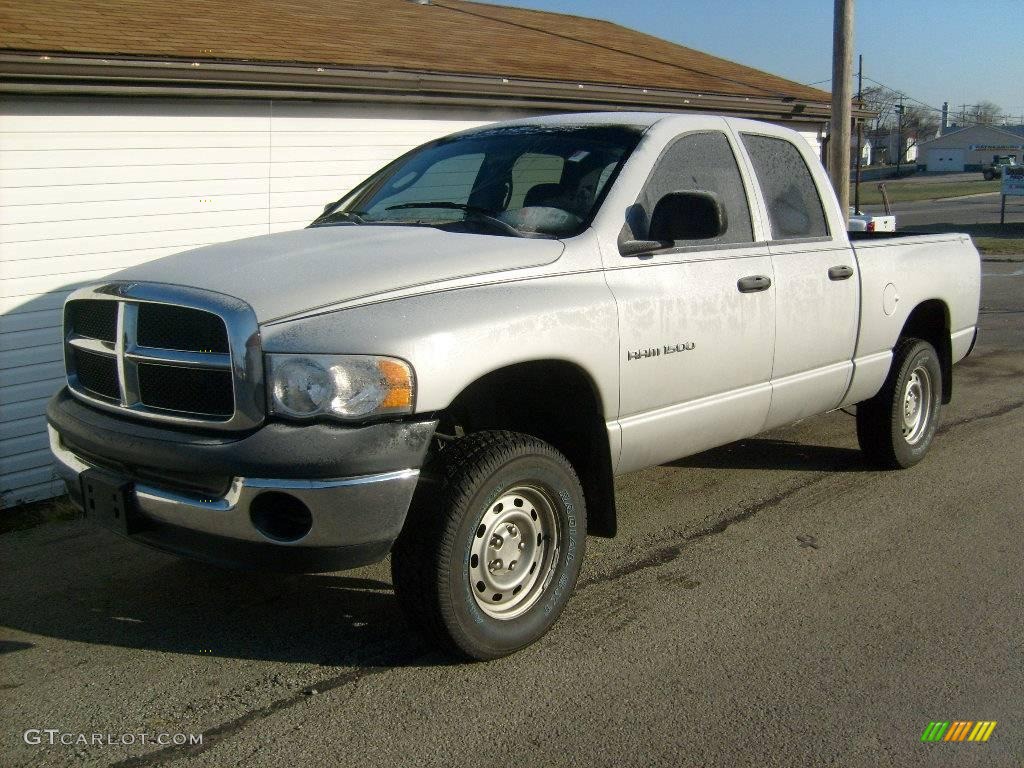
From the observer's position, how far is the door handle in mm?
5086

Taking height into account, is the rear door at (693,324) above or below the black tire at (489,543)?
above

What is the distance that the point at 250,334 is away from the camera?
3596 mm

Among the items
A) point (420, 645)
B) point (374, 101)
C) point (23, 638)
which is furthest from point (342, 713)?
point (374, 101)

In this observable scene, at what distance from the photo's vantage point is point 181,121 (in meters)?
7.46

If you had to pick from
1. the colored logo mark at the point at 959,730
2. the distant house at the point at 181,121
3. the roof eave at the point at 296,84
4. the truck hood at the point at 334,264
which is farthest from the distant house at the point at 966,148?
the colored logo mark at the point at 959,730

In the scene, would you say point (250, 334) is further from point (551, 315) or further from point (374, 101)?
point (374, 101)

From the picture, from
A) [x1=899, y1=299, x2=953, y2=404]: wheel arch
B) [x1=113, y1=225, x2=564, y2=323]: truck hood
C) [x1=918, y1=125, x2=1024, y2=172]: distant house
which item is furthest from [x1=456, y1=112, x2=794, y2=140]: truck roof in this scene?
[x1=918, y1=125, x2=1024, y2=172]: distant house

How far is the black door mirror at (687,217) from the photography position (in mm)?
4590

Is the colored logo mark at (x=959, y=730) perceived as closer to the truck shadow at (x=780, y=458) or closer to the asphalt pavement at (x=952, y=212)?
the truck shadow at (x=780, y=458)

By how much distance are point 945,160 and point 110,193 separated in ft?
403

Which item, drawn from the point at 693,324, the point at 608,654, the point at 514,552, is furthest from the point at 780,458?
the point at 514,552

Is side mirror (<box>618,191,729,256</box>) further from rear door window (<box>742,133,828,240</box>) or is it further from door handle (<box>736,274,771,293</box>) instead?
rear door window (<box>742,133,828,240</box>)

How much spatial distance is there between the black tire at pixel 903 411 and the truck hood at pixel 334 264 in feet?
10.1

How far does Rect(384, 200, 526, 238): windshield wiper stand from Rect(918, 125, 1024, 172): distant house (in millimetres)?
118604
